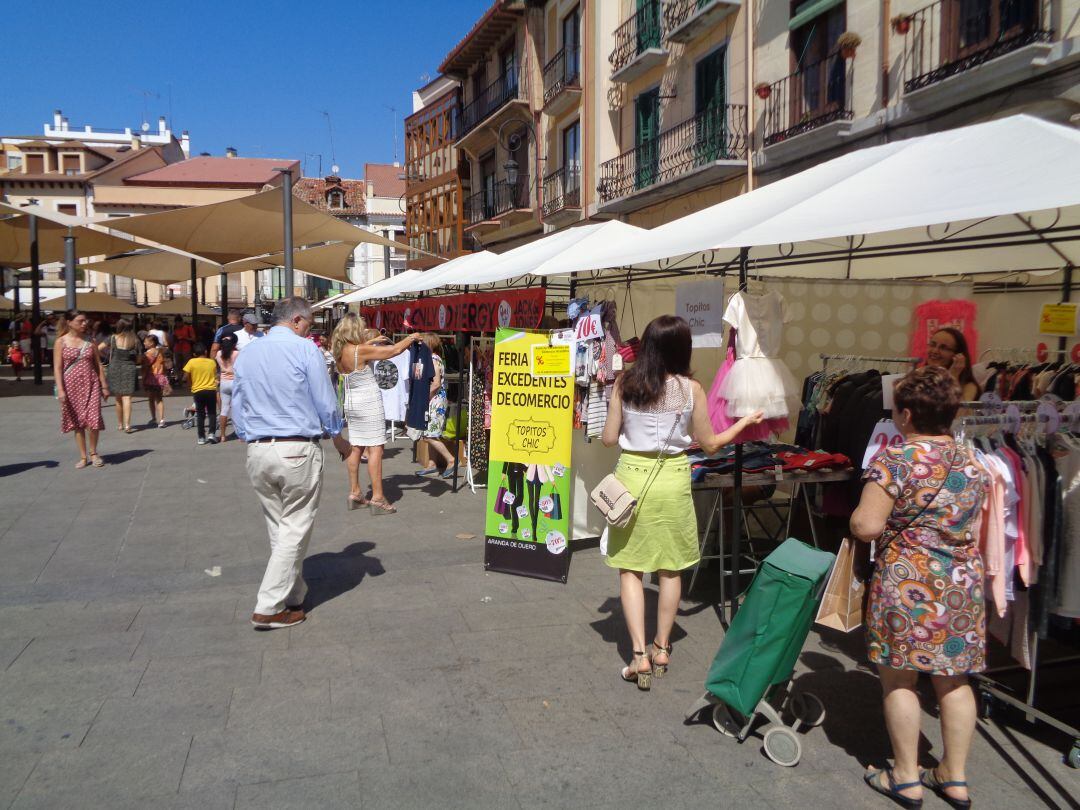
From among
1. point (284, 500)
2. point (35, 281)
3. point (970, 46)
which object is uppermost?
point (970, 46)

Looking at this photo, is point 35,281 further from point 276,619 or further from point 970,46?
point 970,46

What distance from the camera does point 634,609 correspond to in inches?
149

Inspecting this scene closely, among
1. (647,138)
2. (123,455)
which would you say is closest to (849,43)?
(647,138)

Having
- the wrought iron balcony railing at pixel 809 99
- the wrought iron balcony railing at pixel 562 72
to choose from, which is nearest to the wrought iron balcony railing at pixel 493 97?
the wrought iron balcony railing at pixel 562 72

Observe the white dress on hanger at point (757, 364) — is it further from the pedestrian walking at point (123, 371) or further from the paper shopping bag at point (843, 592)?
the pedestrian walking at point (123, 371)

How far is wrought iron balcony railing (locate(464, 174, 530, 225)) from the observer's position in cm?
2417

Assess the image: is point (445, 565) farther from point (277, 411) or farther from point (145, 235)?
point (145, 235)

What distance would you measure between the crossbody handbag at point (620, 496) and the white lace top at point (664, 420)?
0.01m

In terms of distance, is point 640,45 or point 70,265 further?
point 640,45

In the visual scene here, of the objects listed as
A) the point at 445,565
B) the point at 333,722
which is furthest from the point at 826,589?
the point at 445,565

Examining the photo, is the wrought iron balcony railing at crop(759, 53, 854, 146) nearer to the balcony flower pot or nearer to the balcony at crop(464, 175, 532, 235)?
the balcony flower pot

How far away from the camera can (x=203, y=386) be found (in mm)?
11086

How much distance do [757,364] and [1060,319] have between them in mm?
2846

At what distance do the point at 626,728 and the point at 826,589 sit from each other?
103 centimetres
